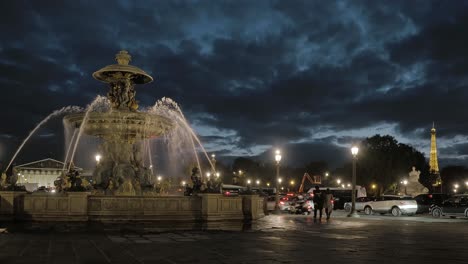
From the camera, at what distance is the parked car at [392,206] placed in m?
33.7

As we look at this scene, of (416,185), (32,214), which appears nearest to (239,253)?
(32,214)

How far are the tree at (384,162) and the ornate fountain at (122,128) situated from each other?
6304 cm

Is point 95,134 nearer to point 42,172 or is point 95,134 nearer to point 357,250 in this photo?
point 357,250

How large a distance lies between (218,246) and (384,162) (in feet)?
249

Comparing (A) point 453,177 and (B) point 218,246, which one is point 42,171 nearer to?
(A) point 453,177

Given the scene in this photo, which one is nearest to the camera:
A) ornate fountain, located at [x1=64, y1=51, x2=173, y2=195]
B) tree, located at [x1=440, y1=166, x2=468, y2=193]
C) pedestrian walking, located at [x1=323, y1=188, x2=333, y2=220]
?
pedestrian walking, located at [x1=323, y1=188, x2=333, y2=220]

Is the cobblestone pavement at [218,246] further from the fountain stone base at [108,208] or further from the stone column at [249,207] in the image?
the stone column at [249,207]

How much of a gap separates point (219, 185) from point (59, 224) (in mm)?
6666

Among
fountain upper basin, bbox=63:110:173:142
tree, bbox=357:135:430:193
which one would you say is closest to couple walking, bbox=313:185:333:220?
fountain upper basin, bbox=63:110:173:142

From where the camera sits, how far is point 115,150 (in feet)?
90.4

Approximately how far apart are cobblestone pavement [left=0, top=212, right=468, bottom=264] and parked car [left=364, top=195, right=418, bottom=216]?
52.2ft

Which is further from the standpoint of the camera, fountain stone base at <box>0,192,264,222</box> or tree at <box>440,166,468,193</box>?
tree at <box>440,166,468,193</box>

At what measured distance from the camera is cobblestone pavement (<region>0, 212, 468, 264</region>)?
436 inches

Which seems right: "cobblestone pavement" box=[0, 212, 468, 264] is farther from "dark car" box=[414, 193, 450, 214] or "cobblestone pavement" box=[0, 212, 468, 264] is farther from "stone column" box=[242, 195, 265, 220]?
"dark car" box=[414, 193, 450, 214]
